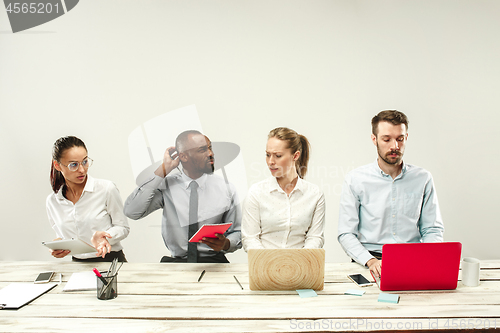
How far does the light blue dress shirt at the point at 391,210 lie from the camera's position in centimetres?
194

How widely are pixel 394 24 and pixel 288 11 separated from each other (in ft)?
2.98

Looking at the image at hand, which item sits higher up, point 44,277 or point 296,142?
point 296,142

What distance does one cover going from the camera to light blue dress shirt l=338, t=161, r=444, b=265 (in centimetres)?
194

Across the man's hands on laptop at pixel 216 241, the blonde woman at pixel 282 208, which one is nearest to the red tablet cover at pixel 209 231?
the man's hands on laptop at pixel 216 241

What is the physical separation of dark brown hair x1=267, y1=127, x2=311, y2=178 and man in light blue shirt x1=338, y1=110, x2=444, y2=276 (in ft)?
1.07

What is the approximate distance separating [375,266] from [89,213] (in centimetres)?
166

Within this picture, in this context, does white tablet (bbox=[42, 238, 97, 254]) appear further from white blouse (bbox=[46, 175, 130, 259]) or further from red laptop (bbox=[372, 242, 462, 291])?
red laptop (bbox=[372, 242, 462, 291])

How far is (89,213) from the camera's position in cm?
206

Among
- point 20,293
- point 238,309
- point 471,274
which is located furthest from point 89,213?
point 471,274

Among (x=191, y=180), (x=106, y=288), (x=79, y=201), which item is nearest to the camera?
(x=106, y=288)

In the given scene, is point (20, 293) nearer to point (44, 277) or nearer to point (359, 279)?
point (44, 277)

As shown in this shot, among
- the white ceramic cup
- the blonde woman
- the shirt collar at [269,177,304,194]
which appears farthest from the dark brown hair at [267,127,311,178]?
the white ceramic cup

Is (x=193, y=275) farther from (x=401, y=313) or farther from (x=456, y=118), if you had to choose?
(x=456, y=118)

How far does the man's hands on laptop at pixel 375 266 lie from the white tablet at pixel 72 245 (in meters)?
1.33
